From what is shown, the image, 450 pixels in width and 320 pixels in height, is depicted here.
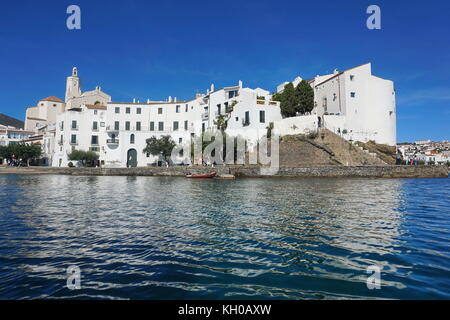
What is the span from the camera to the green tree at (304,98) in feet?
171

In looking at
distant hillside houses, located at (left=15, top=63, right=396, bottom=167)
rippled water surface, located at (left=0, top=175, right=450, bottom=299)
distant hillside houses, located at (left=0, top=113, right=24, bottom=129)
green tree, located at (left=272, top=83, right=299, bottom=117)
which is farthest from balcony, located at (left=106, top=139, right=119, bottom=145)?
distant hillside houses, located at (left=0, top=113, right=24, bottom=129)

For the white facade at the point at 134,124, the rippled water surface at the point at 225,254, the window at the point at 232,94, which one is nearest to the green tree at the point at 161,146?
the white facade at the point at 134,124

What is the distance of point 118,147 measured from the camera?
2186 inches

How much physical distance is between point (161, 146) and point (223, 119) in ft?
40.1

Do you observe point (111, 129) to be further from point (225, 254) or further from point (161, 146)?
point (225, 254)

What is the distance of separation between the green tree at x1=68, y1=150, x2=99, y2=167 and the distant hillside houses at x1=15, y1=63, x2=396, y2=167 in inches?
74.9

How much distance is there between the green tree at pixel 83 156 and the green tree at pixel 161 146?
10.2m

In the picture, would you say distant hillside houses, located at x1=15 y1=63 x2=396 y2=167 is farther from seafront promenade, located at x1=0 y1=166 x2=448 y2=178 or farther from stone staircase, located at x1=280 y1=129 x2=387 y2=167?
seafront promenade, located at x1=0 y1=166 x2=448 y2=178

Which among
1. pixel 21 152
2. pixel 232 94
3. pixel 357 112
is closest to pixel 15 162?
pixel 21 152

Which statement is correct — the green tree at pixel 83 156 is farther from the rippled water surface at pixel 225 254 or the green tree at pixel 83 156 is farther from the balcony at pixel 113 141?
the rippled water surface at pixel 225 254

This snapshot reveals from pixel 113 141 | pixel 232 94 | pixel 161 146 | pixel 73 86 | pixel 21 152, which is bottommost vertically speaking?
pixel 21 152

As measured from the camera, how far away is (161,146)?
2004 inches
